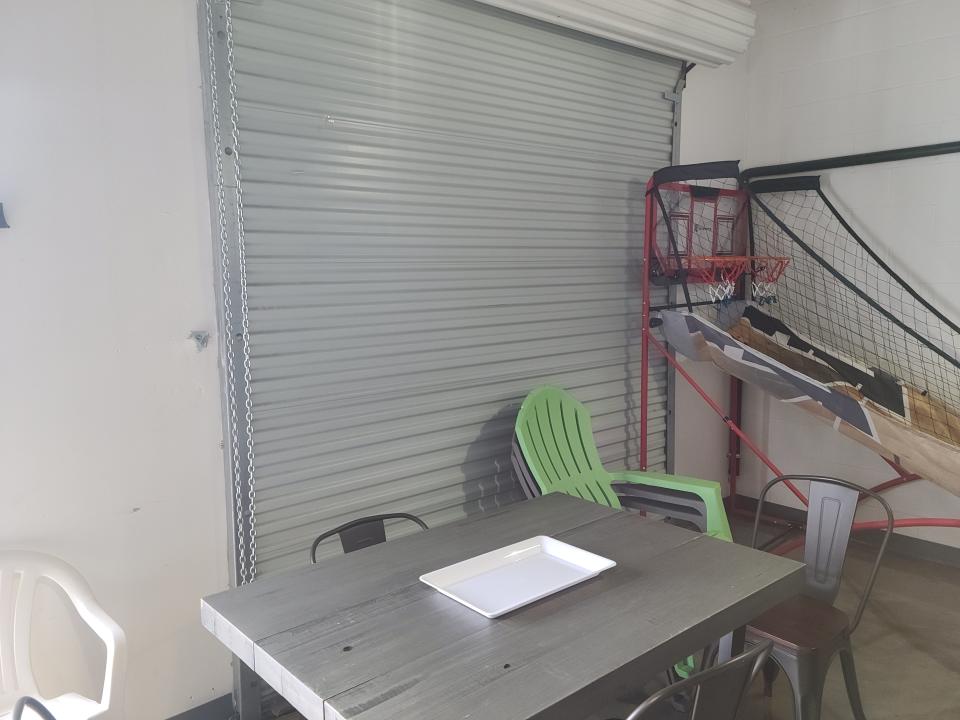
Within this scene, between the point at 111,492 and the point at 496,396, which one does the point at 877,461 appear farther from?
the point at 111,492

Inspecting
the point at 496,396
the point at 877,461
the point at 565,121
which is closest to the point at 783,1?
the point at 565,121

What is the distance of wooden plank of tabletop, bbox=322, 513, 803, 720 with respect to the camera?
51.9 inches

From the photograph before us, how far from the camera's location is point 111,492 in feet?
7.27

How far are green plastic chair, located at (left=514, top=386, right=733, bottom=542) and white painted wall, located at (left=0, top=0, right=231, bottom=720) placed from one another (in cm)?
128

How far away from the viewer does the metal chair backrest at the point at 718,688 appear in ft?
4.07

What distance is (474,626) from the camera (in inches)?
62.7

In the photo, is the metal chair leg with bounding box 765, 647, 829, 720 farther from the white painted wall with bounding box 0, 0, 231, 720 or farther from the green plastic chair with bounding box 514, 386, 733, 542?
the white painted wall with bounding box 0, 0, 231, 720

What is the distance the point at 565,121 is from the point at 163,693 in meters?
2.95

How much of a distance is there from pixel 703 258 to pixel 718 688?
2562 mm

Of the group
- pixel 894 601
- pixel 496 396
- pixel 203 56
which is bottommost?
pixel 894 601

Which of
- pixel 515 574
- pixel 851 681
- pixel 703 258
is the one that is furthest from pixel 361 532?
pixel 703 258

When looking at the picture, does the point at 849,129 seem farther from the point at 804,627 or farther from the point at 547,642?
the point at 547,642

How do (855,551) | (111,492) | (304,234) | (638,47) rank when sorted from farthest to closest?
(855,551) < (638,47) < (304,234) < (111,492)

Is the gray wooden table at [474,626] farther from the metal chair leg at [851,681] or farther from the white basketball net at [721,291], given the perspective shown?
the white basketball net at [721,291]
